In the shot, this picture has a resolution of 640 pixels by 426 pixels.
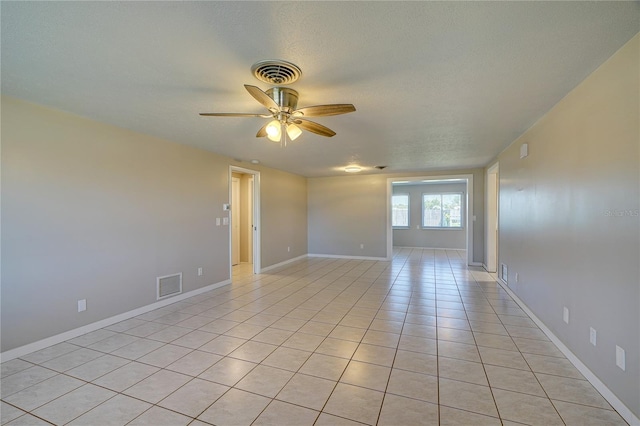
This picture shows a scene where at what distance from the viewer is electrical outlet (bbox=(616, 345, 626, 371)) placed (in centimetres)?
173

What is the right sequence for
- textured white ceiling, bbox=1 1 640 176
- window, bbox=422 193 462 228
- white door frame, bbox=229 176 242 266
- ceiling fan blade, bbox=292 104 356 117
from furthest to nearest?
window, bbox=422 193 462 228 < white door frame, bbox=229 176 242 266 < ceiling fan blade, bbox=292 104 356 117 < textured white ceiling, bbox=1 1 640 176

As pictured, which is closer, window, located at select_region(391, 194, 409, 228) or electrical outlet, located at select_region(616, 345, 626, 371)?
electrical outlet, located at select_region(616, 345, 626, 371)

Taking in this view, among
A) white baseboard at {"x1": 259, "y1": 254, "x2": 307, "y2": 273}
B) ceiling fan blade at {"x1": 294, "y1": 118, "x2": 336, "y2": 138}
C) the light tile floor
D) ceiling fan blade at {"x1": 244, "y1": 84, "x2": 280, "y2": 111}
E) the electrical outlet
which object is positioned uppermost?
ceiling fan blade at {"x1": 244, "y1": 84, "x2": 280, "y2": 111}

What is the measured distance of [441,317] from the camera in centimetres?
344

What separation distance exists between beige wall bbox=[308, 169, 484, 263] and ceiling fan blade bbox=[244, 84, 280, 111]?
5.51 meters

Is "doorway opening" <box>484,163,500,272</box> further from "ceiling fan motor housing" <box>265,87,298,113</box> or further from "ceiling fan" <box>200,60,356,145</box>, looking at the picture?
"ceiling fan motor housing" <box>265,87,298,113</box>

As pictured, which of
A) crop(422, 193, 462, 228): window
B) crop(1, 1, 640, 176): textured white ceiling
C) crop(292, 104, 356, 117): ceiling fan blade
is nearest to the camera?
crop(1, 1, 640, 176): textured white ceiling

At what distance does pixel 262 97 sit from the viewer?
6.48 feet

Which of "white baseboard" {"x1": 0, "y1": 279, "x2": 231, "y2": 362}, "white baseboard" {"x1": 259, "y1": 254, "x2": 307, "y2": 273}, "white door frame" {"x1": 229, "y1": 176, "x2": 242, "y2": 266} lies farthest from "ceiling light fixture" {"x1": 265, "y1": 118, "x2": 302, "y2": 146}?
"white door frame" {"x1": 229, "y1": 176, "x2": 242, "y2": 266}

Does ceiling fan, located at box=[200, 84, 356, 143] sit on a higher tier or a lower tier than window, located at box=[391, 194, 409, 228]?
higher

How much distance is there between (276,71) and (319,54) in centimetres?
34

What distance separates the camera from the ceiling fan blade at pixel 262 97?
5.96 ft

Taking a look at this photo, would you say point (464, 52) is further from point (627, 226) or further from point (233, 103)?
point (233, 103)

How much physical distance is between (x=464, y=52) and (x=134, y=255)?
3.95 metres
